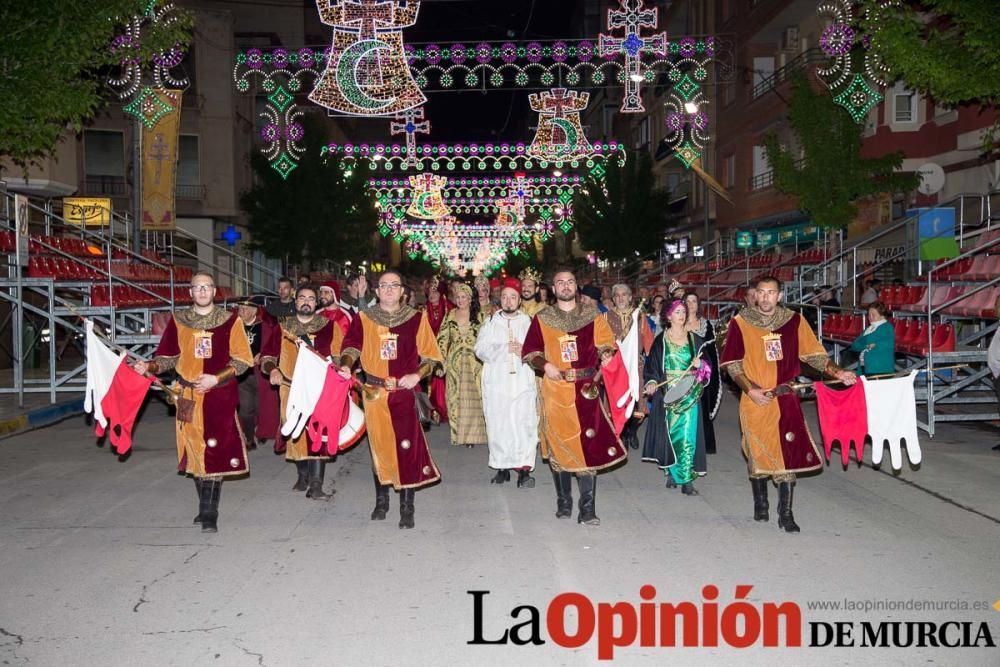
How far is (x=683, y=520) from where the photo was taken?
7.47 m

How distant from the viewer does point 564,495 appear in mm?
7598

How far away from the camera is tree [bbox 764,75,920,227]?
74.7 feet

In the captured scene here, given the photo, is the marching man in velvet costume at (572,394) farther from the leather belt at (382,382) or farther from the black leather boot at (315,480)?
the black leather boot at (315,480)

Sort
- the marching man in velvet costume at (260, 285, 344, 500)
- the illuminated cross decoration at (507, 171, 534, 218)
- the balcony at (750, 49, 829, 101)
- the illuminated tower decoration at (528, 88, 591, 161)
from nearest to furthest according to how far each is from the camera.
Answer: the marching man in velvet costume at (260, 285, 344, 500) → the illuminated tower decoration at (528, 88, 591, 161) → the balcony at (750, 49, 829, 101) → the illuminated cross decoration at (507, 171, 534, 218)

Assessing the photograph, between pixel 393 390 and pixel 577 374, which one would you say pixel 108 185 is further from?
pixel 577 374

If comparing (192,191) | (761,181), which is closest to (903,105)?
(761,181)

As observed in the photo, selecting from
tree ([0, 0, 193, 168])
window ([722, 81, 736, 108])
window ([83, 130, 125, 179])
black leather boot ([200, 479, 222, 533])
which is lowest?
black leather boot ([200, 479, 222, 533])

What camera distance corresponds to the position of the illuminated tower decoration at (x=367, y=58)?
16.1 meters

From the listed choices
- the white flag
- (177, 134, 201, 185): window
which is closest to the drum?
the white flag

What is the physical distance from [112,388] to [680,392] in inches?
183

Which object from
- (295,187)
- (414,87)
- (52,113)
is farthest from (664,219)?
(52,113)

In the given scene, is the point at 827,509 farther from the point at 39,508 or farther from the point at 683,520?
the point at 39,508

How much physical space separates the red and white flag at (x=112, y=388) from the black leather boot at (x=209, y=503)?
2.56 ft

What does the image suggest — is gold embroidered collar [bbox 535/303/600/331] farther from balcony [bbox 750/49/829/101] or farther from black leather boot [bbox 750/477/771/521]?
balcony [bbox 750/49/829/101]
